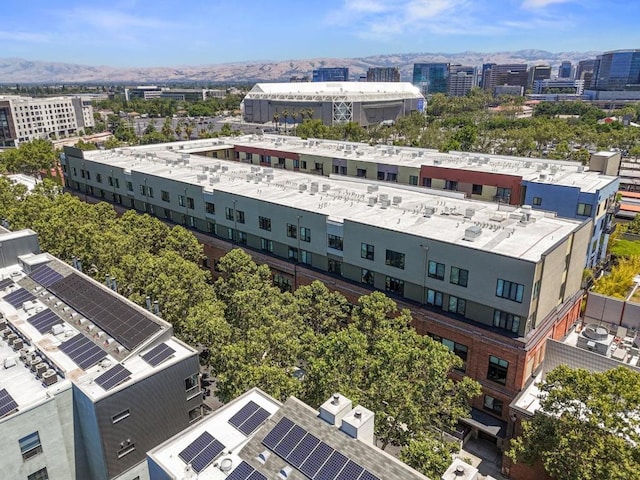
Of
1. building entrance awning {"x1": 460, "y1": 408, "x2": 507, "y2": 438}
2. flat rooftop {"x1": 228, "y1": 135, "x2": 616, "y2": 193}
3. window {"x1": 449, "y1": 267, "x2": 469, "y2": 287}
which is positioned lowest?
building entrance awning {"x1": 460, "y1": 408, "x2": 507, "y2": 438}

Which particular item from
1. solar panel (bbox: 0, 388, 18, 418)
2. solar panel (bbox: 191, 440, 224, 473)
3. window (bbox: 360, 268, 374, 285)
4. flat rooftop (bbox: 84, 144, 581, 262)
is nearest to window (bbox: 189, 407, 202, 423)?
solar panel (bbox: 191, 440, 224, 473)

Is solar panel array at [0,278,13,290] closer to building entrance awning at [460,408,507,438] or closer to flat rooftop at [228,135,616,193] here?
building entrance awning at [460,408,507,438]

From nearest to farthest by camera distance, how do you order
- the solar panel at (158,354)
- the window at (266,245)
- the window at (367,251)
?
the solar panel at (158,354), the window at (367,251), the window at (266,245)

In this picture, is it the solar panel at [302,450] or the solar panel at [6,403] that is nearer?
the solar panel at [302,450]

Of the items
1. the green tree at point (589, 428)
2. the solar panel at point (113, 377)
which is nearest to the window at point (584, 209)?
the green tree at point (589, 428)

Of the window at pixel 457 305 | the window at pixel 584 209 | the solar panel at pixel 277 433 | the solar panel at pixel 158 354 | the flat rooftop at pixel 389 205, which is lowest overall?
the window at pixel 457 305

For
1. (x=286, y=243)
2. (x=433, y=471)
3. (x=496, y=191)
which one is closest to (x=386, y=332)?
(x=433, y=471)

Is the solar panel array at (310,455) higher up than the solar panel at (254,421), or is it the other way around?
the solar panel array at (310,455)

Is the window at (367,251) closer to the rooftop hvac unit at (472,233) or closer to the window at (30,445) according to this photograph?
the rooftop hvac unit at (472,233)
